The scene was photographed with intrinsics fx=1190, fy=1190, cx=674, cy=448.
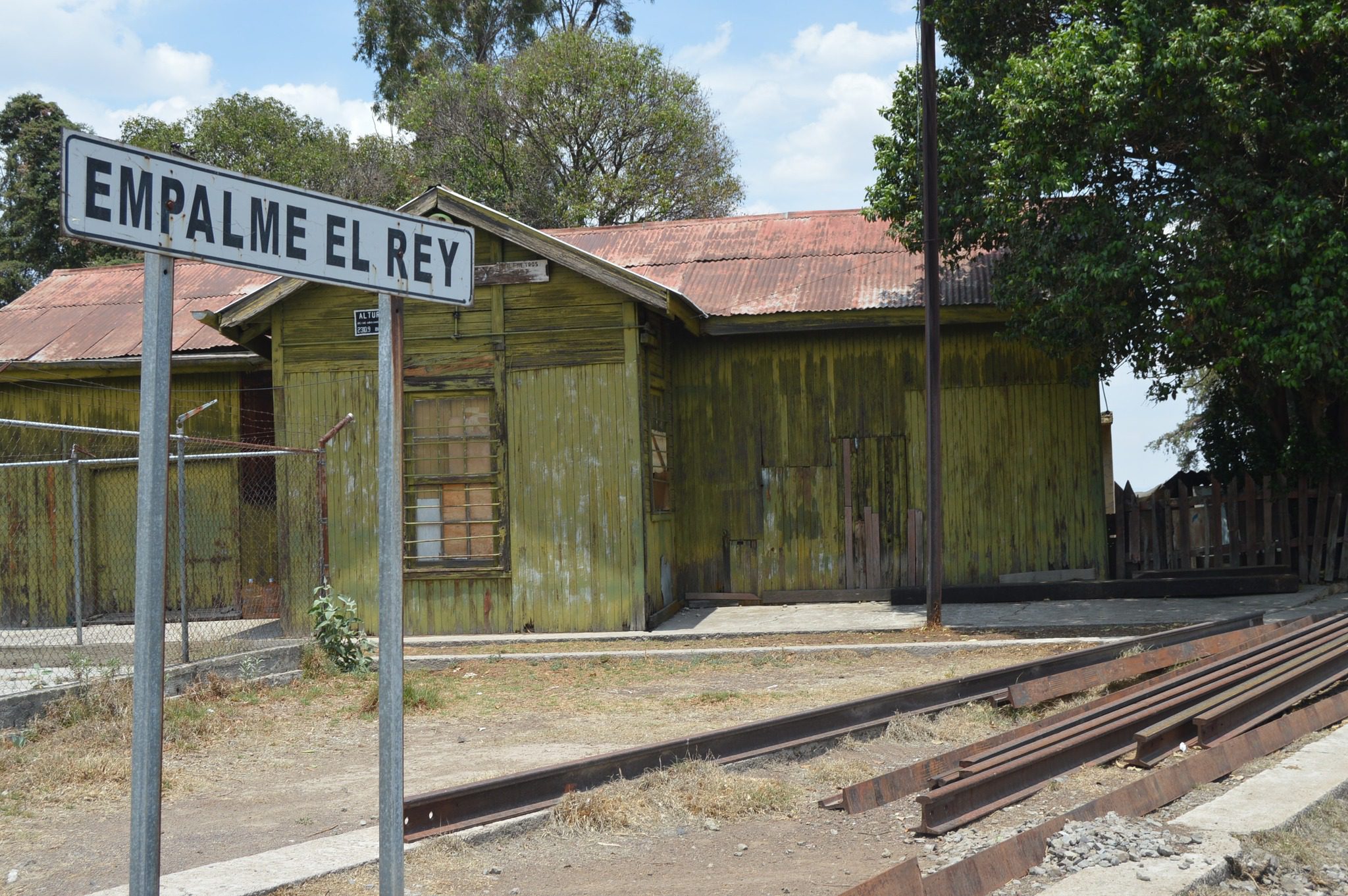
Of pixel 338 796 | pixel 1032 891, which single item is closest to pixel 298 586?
pixel 338 796

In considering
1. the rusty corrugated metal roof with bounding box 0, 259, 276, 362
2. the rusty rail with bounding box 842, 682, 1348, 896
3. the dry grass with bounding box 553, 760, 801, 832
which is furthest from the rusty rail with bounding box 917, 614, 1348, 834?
the rusty corrugated metal roof with bounding box 0, 259, 276, 362

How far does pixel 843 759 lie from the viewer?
7277 mm

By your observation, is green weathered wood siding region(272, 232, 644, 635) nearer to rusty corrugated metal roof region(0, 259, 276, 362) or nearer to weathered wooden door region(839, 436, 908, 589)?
rusty corrugated metal roof region(0, 259, 276, 362)

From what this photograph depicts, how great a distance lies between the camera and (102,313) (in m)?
17.5

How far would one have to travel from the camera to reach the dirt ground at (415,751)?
557 cm

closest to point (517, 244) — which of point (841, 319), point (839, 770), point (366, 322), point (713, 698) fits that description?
point (366, 322)

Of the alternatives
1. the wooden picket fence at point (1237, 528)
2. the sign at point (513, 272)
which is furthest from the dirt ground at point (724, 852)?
the wooden picket fence at point (1237, 528)

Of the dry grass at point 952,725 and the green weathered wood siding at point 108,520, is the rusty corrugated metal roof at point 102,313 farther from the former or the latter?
the dry grass at point 952,725

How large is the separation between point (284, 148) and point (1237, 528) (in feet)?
96.9

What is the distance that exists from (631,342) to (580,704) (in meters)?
5.11

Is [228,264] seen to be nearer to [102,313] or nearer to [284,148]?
[102,313]

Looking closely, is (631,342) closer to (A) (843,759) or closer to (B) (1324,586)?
(A) (843,759)

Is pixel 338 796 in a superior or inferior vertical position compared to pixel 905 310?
inferior

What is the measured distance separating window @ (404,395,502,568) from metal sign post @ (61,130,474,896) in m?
10.5
